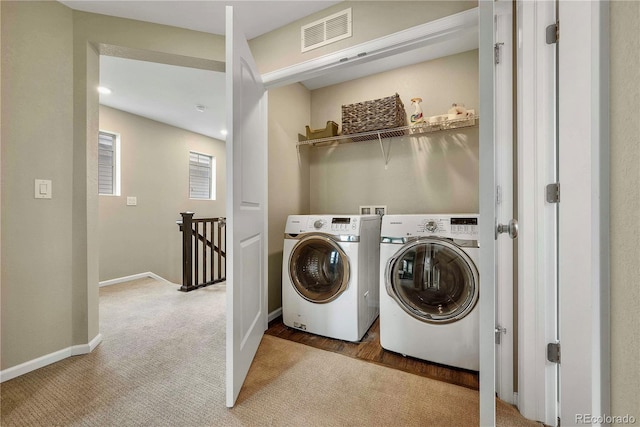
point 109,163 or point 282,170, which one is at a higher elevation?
point 109,163

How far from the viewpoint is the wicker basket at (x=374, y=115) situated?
2146 millimetres

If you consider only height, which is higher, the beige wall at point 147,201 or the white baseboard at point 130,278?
the beige wall at point 147,201

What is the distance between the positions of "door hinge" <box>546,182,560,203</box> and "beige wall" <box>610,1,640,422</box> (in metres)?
0.74

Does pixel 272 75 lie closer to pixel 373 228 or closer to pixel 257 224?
pixel 257 224

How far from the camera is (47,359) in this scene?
153 centimetres

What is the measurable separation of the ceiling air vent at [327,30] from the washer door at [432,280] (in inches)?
56.7

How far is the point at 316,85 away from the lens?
2.74m

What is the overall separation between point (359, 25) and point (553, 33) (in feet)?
3.38

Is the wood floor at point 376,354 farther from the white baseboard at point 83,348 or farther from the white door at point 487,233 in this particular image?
the white baseboard at point 83,348

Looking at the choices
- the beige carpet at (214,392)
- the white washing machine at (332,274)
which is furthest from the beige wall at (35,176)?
the white washing machine at (332,274)

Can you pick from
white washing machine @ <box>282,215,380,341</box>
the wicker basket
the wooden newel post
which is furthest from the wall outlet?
the wicker basket

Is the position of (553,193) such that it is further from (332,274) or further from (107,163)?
(107,163)

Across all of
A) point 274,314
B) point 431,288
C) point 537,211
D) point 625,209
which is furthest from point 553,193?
point 274,314

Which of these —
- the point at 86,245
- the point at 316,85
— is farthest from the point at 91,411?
the point at 316,85
